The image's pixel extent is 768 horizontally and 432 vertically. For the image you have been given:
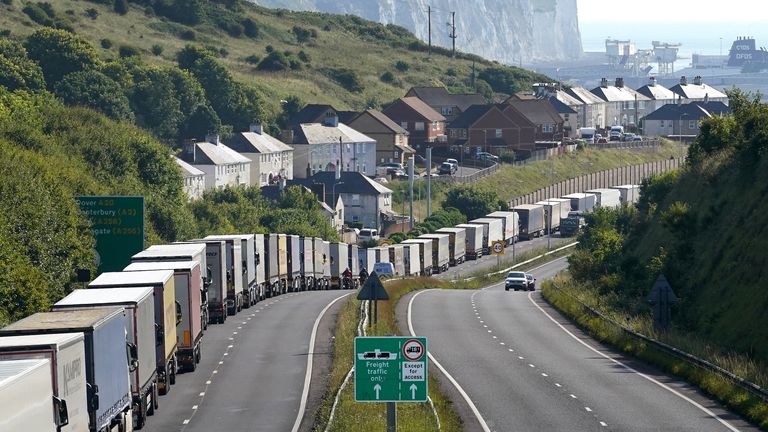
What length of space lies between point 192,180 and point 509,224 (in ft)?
94.0

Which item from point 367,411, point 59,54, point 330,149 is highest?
point 59,54

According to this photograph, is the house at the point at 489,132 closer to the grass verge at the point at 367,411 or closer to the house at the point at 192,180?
the house at the point at 192,180

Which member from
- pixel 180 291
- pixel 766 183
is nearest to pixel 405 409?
pixel 180 291

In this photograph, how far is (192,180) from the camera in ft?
424

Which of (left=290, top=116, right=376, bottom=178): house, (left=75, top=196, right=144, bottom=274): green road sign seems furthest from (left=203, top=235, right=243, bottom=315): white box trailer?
(left=290, top=116, right=376, bottom=178): house

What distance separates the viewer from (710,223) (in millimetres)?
59562

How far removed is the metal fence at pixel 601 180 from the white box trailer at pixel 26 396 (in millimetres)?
143956

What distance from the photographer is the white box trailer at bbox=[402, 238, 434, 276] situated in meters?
110

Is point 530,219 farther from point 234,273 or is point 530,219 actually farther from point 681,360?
point 681,360

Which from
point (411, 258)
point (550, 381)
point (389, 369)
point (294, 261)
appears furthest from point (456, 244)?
point (389, 369)

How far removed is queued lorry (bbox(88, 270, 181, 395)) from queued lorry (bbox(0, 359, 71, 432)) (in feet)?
44.6

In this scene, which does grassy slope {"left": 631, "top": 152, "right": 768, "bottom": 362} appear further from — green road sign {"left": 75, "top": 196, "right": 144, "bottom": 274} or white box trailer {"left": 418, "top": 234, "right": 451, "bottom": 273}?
white box trailer {"left": 418, "top": 234, "right": 451, "bottom": 273}

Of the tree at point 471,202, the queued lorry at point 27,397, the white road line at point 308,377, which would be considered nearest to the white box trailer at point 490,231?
the tree at point 471,202

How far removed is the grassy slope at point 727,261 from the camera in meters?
46.0
